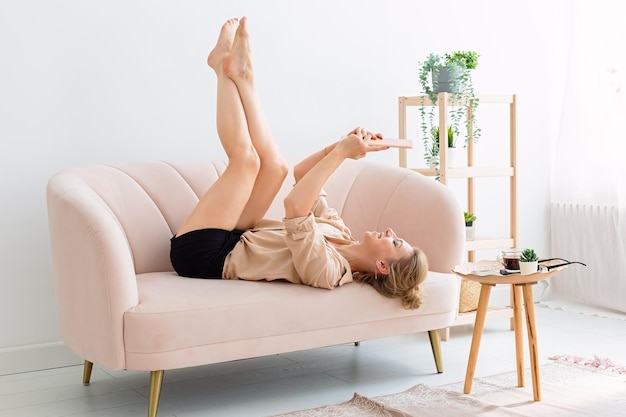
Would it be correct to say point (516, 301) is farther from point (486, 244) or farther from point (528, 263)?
point (486, 244)

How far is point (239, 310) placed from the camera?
104 inches

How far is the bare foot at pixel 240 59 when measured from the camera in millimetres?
3043

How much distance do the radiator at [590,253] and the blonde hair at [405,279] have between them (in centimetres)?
193

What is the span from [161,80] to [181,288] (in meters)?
1.28

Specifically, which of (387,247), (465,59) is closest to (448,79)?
(465,59)

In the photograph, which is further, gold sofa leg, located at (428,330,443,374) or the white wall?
the white wall

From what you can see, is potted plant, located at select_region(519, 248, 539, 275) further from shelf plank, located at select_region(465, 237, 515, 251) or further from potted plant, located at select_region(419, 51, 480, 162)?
potted plant, located at select_region(419, 51, 480, 162)

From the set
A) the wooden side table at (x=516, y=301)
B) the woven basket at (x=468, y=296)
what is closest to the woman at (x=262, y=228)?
the wooden side table at (x=516, y=301)

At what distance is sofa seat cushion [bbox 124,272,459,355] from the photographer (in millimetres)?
2518

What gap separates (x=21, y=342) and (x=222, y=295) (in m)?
1.21

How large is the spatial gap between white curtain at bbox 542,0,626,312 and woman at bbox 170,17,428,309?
76.3 inches

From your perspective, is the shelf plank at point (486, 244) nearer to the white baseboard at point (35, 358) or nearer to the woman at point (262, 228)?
the woman at point (262, 228)

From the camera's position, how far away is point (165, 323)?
8.26ft

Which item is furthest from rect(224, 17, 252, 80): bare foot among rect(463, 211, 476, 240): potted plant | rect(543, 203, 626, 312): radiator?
rect(543, 203, 626, 312): radiator
